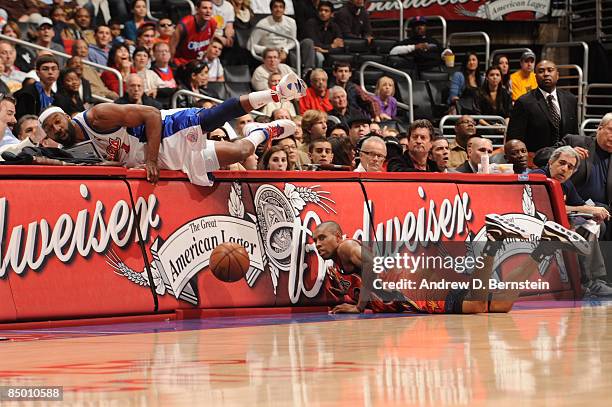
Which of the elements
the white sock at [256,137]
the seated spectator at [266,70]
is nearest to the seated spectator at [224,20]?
the seated spectator at [266,70]

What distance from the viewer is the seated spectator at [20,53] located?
16.9 metres

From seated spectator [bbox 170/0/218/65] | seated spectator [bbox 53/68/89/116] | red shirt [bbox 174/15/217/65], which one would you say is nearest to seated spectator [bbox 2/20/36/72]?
seated spectator [bbox 53/68/89/116]

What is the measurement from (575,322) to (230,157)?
333 centimetres

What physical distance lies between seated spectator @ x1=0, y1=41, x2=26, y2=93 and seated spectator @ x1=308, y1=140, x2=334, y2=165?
432cm

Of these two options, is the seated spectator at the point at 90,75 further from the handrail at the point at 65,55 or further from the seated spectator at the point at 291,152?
the seated spectator at the point at 291,152

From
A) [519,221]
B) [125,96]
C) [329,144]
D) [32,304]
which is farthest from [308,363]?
[125,96]

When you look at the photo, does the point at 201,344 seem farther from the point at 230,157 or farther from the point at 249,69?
the point at 249,69

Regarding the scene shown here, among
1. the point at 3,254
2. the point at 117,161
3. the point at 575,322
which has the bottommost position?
the point at 575,322

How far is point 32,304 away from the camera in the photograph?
9.45 meters

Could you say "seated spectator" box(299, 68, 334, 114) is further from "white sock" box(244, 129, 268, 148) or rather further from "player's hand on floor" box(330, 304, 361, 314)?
"player's hand on floor" box(330, 304, 361, 314)

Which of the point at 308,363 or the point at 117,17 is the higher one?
the point at 117,17

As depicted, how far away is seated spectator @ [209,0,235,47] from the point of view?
20.5m

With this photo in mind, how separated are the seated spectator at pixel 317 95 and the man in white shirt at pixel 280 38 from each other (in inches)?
81.0

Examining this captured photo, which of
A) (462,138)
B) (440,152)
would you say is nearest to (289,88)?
(440,152)
